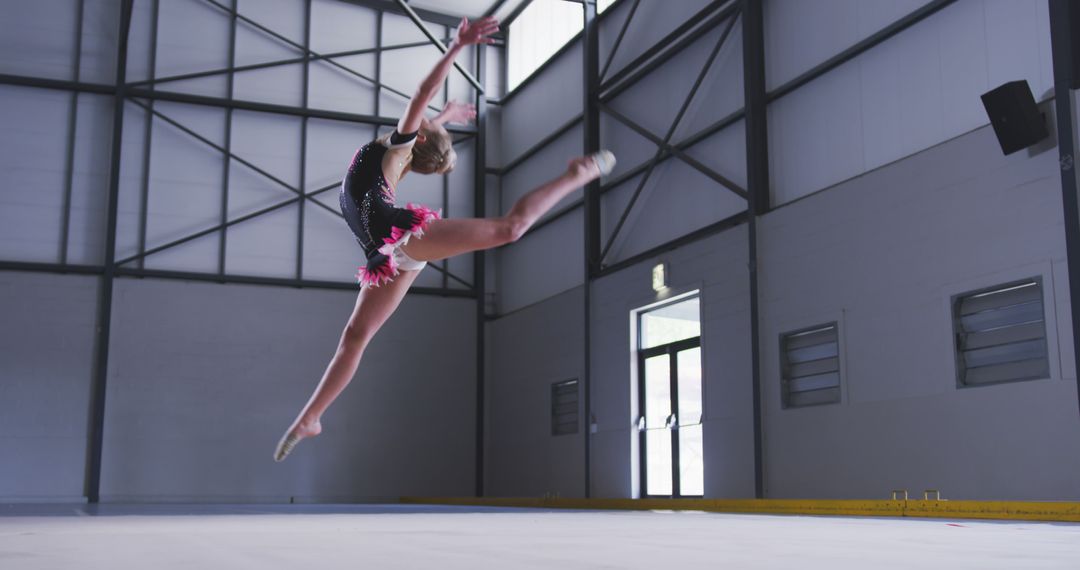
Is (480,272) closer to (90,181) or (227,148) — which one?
(227,148)

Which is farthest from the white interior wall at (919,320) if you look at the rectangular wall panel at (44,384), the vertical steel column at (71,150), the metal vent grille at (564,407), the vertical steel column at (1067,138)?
the vertical steel column at (71,150)

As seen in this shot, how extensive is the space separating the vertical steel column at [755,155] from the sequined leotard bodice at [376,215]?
7142 mm

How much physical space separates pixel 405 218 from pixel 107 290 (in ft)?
41.7

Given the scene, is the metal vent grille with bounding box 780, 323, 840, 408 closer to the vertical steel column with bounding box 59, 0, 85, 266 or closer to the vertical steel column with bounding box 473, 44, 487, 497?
the vertical steel column with bounding box 473, 44, 487, 497

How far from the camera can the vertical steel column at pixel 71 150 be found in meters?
16.1

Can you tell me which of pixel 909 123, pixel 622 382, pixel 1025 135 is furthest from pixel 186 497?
pixel 1025 135

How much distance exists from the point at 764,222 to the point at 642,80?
3970 mm

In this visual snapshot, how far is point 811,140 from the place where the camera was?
11.4 m

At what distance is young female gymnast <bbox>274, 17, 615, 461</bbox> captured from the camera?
4770 millimetres

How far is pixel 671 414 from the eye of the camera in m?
13.6

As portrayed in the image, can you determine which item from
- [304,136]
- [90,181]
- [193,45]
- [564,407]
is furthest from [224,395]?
[193,45]

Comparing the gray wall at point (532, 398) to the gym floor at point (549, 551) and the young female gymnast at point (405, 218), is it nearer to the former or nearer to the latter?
the young female gymnast at point (405, 218)

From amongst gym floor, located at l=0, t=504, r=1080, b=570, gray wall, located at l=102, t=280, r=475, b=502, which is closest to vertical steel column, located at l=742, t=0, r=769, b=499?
gym floor, located at l=0, t=504, r=1080, b=570

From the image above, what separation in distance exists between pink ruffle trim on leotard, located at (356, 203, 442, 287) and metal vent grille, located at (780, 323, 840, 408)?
6621 millimetres
